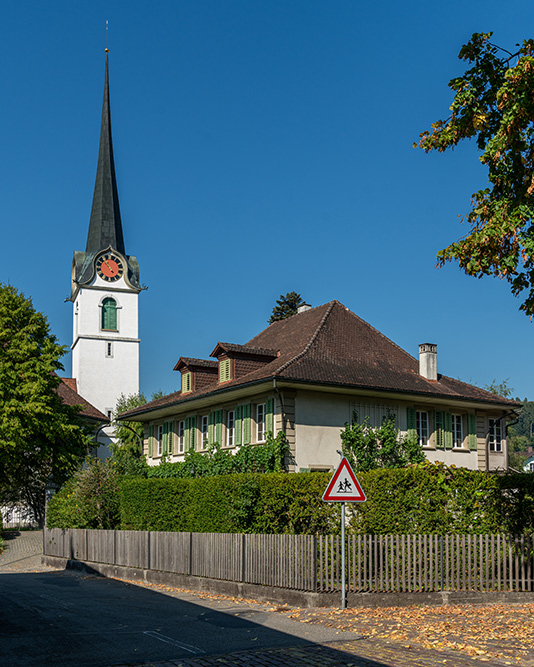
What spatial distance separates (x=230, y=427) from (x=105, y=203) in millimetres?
47853

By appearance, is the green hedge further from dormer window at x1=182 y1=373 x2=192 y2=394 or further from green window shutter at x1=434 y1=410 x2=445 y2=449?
green window shutter at x1=434 y1=410 x2=445 y2=449

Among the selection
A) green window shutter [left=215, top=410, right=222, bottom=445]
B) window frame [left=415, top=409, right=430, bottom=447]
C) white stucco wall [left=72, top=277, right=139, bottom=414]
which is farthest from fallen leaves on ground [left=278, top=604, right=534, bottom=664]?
white stucco wall [left=72, top=277, right=139, bottom=414]

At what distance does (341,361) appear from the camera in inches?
1136

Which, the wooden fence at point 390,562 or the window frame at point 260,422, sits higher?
the window frame at point 260,422

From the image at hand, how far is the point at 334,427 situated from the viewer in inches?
1091

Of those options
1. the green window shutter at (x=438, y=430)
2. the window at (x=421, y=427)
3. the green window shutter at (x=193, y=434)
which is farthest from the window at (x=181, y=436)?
the green window shutter at (x=438, y=430)

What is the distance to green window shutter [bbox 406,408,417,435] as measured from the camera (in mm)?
29438

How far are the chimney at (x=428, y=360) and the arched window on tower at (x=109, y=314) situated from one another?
151ft

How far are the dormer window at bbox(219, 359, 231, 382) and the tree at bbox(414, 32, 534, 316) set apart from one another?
1733 cm

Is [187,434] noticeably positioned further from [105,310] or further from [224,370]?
[105,310]

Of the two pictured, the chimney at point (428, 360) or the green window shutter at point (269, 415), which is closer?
the green window shutter at point (269, 415)

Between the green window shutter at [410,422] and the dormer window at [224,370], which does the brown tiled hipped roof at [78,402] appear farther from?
the green window shutter at [410,422]

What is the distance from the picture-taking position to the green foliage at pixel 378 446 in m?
27.6

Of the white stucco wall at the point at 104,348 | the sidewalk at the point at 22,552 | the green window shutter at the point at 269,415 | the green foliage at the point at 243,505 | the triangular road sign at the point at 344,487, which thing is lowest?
the sidewalk at the point at 22,552
